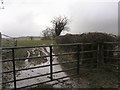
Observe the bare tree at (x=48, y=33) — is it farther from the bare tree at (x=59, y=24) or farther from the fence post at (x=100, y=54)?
the fence post at (x=100, y=54)

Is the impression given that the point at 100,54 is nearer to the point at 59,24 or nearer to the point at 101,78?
the point at 101,78

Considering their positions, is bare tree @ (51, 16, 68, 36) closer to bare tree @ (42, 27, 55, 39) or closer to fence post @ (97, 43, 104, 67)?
bare tree @ (42, 27, 55, 39)

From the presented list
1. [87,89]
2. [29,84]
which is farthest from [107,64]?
[29,84]

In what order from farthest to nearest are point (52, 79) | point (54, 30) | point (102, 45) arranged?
point (54, 30)
point (102, 45)
point (52, 79)

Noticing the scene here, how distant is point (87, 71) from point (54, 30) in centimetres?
4684

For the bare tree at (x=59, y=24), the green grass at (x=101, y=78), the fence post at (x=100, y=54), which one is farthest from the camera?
the bare tree at (x=59, y=24)

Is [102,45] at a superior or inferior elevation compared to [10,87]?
superior

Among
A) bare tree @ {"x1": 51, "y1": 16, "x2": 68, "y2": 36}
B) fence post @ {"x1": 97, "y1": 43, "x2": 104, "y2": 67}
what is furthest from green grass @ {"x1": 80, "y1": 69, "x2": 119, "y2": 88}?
bare tree @ {"x1": 51, "y1": 16, "x2": 68, "y2": 36}

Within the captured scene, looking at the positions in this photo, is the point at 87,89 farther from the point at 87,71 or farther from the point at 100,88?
the point at 87,71

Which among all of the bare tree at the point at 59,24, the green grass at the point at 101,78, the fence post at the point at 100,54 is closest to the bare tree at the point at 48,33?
the bare tree at the point at 59,24

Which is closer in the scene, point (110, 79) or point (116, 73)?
point (110, 79)

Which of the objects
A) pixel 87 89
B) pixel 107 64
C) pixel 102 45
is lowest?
pixel 87 89

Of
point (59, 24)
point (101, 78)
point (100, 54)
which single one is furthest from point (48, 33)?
point (101, 78)

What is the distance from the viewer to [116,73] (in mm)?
8031
